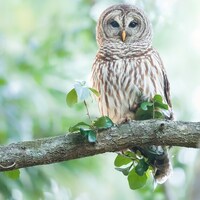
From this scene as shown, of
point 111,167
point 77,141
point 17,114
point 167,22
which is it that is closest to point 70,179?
point 17,114

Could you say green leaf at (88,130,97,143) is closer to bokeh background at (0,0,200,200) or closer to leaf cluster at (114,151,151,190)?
leaf cluster at (114,151,151,190)

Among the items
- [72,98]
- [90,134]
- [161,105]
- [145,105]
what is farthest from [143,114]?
[72,98]

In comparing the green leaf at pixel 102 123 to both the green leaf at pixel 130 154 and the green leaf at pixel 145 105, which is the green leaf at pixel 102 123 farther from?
the green leaf at pixel 145 105

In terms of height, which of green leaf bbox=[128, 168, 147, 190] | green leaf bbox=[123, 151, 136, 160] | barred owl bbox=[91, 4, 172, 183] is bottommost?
green leaf bbox=[128, 168, 147, 190]

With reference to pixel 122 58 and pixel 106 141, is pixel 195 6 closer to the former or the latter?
pixel 122 58

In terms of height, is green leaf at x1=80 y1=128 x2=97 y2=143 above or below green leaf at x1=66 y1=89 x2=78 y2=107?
below

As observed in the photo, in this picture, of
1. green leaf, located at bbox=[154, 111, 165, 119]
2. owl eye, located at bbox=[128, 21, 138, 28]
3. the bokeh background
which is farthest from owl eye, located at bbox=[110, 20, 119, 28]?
green leaf, located at bbox=[154, 111, 165, 119]

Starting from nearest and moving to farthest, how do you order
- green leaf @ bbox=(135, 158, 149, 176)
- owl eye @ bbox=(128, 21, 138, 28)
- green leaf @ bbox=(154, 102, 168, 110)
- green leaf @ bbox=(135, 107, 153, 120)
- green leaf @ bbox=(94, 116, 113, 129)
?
green leaf @ bbox=(94, 116, 113, 129), green leaf @ bbox=(135, 158, 149, 176), green leaf @ bbox=(154, 102, 168, 110), green leaf @ bbox=(135, 107, 153, 120), owl eye @ bbox=(128, 21, 138, 28)

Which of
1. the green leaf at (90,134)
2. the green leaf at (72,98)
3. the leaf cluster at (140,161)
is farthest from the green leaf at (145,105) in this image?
the green leaf at (72,98)

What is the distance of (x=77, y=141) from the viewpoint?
4766 mm

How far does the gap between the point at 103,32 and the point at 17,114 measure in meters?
1.60

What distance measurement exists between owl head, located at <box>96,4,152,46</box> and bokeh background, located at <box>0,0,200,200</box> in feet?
1.65

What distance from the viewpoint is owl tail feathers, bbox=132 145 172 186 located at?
5206mm

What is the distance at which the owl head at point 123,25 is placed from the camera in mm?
6262
